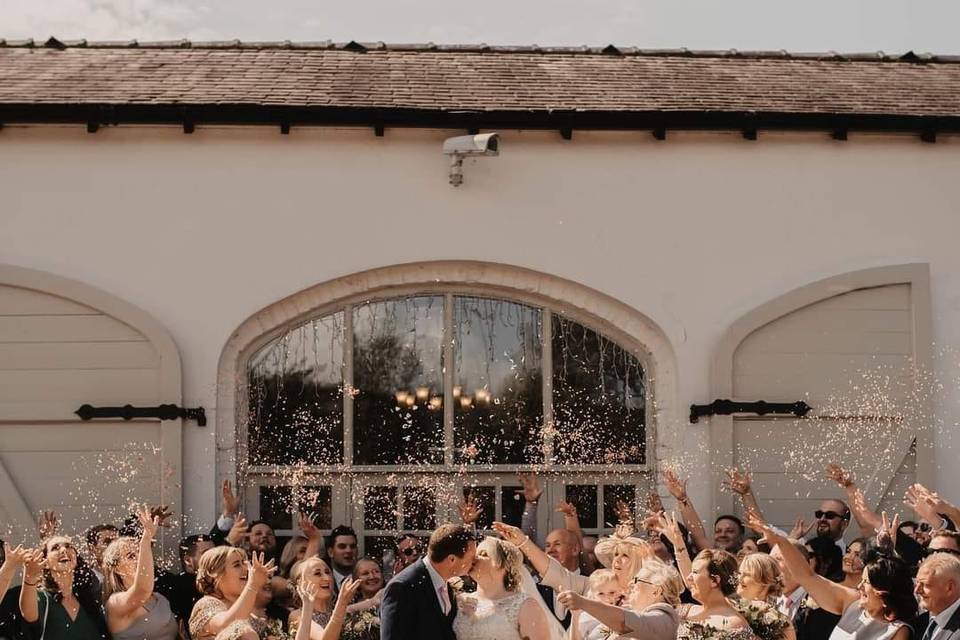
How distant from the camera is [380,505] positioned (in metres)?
11.4

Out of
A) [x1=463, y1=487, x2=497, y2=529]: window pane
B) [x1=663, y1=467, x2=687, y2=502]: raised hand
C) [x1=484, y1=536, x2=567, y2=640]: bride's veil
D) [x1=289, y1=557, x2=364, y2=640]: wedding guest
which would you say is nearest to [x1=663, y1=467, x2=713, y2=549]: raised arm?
[x1=663, y1=467, x2=687, y2=502]: raised hand

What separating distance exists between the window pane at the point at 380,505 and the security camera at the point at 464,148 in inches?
89.2

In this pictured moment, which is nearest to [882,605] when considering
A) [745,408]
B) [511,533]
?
[511,533]

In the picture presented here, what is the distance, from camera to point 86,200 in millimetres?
11289

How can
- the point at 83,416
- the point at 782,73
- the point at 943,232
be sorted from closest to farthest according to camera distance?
the point at 83,416
the point at 943,232
the point at 782,73

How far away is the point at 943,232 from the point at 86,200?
6.24 meters

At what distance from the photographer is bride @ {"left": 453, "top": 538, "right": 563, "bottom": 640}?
7.02 m

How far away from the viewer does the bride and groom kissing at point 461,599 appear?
6.93m

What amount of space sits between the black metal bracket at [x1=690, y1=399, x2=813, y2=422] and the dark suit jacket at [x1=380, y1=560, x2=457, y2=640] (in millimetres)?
4647

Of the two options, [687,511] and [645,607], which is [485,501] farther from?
[645,607]

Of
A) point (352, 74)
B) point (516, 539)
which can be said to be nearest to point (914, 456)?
point (516, 539)

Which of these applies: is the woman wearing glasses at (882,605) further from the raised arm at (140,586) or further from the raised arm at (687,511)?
the raised arm at (140,586)

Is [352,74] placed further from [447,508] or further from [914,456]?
[914,456]

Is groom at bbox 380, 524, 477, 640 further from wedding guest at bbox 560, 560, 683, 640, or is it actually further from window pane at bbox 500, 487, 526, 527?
window pane at bbox 500, 487, 526, 527
